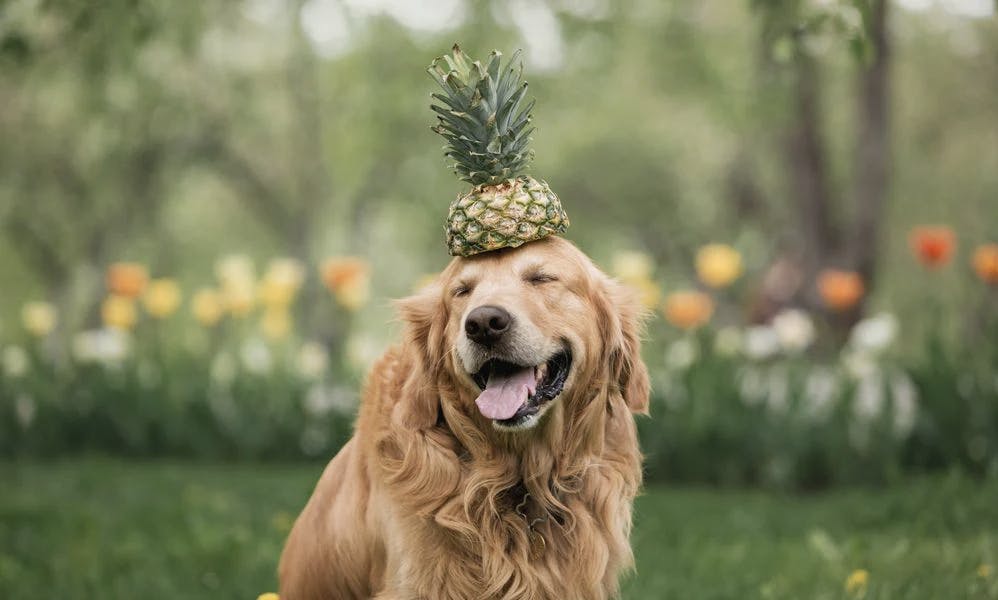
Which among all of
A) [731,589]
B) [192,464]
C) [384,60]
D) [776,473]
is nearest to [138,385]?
[192,464]

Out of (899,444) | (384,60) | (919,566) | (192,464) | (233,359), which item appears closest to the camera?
(919,566)

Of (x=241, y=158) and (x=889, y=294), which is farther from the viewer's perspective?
(x=889, y=294)

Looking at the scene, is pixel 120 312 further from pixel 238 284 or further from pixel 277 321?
pixel 277 321

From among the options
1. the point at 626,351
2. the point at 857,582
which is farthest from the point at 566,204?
the point at 626,351

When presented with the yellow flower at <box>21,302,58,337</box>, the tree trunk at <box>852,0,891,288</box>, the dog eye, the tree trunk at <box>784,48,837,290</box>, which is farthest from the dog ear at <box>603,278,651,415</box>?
the tree trunk at <box>784,48,837,290</box>

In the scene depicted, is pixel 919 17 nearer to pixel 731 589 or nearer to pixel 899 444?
pixel 899 444

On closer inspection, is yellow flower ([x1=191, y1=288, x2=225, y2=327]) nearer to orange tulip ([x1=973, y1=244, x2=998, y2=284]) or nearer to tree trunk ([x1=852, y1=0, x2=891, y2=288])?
orange tulip ([x1=973, y1=244, x2=998, y2=284])

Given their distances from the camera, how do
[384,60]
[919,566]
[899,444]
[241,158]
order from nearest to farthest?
[919,566] → [899,444] → [384,60] → [241,158]

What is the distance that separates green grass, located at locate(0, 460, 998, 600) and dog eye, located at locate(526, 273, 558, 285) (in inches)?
56.5

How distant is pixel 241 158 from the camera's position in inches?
795

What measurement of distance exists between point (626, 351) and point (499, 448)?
1.66 ft

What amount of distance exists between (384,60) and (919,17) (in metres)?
12.2

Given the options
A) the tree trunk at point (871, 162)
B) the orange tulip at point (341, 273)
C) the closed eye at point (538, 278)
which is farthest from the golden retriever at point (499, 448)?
the tree trunk at point (871, 162)

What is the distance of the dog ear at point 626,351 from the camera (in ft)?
10.4
